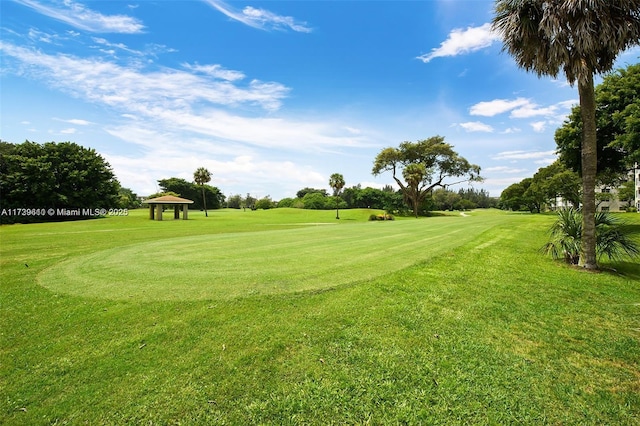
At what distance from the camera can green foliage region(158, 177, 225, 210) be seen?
3282 inches

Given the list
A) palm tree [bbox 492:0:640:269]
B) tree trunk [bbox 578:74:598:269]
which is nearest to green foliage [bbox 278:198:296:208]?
palm tree [bbox 492:0:640:269]

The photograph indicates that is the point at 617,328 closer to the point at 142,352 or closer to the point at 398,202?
the point at 142,352

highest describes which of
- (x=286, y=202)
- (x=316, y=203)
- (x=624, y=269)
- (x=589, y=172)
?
(x=286, y=202)

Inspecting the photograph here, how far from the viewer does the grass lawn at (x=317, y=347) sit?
115 inches

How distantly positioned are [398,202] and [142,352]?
6902 cm

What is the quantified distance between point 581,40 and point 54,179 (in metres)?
52.2

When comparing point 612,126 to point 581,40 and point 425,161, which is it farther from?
point 425,161

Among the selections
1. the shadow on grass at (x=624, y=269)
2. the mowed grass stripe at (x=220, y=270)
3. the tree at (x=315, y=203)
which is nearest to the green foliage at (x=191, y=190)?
the tree at (x=315, y=203)

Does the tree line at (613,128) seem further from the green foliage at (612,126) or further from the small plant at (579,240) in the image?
the small plant at (579,240)

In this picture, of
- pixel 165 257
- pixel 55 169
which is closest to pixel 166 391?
pixel 165 257

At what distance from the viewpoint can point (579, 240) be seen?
9.02 meters

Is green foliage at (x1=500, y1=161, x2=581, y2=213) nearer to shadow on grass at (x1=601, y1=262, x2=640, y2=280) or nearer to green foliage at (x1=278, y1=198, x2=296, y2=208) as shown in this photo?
shadow on grass at (x1=601, y1=262, x2=640, y2=280)

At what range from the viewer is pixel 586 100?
8.34 metres

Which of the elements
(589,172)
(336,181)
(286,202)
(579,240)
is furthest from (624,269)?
(286,202)
